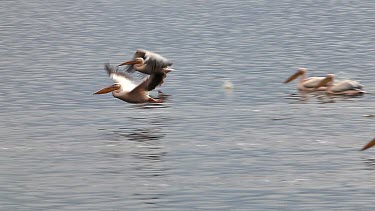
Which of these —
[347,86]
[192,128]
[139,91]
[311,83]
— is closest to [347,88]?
[347,86]

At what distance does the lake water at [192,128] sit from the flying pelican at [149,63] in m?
0.71

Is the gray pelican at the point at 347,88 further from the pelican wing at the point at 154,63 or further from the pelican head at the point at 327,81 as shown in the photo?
the pelican wing at the point at 154,63

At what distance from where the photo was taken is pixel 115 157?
21.2 m

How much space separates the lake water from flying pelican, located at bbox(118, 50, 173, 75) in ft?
2.34

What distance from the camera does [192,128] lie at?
78.3 ft

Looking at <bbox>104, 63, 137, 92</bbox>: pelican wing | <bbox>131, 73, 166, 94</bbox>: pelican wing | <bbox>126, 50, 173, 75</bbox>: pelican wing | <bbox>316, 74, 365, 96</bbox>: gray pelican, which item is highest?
<bbox>131, 73, 166, 94</bbox>: pelican wing

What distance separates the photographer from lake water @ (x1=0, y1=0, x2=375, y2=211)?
59.7 feet

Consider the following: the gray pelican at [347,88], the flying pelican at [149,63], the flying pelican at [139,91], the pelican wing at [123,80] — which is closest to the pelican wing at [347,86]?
the gray pelican at [347,88]

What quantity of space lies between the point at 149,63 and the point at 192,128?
5.46 m

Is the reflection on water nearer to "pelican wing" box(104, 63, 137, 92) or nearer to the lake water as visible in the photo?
the lake water

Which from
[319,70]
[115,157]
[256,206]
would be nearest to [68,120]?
[115,157]

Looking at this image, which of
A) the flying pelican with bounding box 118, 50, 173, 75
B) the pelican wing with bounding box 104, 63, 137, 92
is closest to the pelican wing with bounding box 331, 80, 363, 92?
the flying pelican with bounding box 118, 50, 173, 75

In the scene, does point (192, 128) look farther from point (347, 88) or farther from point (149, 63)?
point (149, 63)

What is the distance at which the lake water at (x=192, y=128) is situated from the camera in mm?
18203
